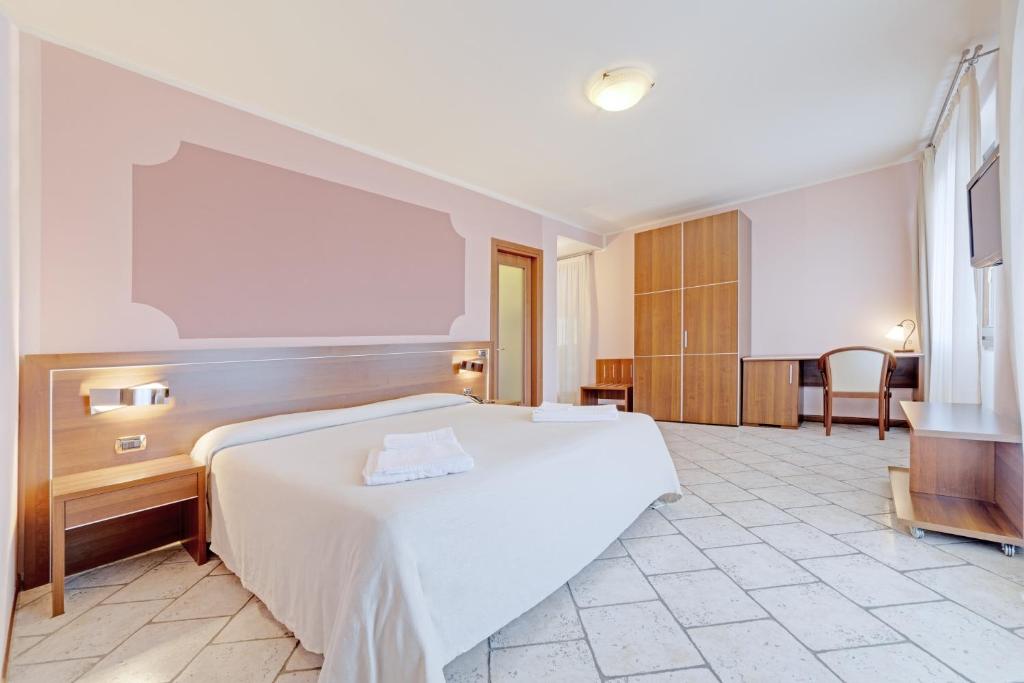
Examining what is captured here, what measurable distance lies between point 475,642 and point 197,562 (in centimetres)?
155

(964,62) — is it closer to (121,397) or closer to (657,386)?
(657,386)

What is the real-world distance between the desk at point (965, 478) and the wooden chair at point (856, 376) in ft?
5.11

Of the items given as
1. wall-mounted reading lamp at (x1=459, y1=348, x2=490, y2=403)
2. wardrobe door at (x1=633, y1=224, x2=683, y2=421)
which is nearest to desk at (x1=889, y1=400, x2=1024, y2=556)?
wardrobe door at (x1=633, y1=224, x2=683, y2=421)

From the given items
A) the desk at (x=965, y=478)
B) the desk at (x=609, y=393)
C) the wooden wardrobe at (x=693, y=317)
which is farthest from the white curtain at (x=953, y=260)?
the desk at (x=609, y=393)

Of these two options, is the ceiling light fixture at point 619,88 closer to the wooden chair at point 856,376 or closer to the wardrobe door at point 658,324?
the wardrobe door at point 658,324

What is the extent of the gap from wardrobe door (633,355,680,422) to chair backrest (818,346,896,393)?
1464 millimetres

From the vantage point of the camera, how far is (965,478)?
7.18 feet

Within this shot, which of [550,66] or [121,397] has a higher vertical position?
[550,66]

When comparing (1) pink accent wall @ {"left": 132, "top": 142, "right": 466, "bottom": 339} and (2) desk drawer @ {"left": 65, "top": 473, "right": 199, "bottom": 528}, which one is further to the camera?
(1) pink accent wall @ {"left": 132, "top": 142, "right": 466, "bottom": 339}

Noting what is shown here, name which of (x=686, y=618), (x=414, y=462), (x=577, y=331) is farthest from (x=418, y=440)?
(x=577, y=331)

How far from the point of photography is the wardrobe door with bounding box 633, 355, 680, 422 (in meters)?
5.07

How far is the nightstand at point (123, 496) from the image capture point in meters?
1.56

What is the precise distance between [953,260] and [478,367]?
12.1ft

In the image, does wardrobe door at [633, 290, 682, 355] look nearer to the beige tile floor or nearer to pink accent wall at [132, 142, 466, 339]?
pink accent wall at [132, 142, 466, 339]
